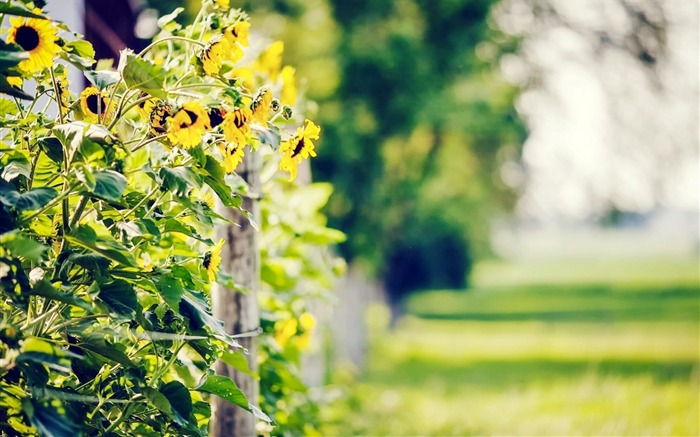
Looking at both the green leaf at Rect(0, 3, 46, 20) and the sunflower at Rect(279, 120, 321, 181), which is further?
the sunflower at Rect(279, 120, 321, 181)

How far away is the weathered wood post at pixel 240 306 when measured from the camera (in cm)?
304

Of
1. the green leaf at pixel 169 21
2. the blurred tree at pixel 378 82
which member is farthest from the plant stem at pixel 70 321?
the blurred tree at pixel 378 82

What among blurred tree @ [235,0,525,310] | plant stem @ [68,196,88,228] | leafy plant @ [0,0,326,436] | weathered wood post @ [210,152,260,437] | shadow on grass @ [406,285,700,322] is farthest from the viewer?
shadow on grass @ [406,285,700,322]

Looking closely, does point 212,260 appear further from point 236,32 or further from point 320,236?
point 320,236

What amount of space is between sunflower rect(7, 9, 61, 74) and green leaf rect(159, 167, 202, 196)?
13.9 inches

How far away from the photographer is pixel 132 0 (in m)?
5.74

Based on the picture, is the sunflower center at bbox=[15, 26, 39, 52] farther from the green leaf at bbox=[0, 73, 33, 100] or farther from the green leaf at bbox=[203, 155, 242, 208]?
the green leaf at bbox=[203, 155, 242, 208]

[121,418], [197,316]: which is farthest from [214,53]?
[121,418]

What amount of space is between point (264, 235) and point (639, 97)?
10.6 meters

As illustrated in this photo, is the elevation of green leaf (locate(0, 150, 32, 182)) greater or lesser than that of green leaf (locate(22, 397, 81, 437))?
greater

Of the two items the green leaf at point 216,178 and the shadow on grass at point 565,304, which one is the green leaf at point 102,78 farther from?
the shadow on grass at point 565,304

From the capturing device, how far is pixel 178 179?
6.29ft

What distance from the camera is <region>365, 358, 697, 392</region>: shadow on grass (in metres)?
10.5

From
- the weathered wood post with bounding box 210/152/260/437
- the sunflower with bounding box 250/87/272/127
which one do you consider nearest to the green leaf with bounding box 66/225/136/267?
the sunflower with bounding box 250/87/272/127
